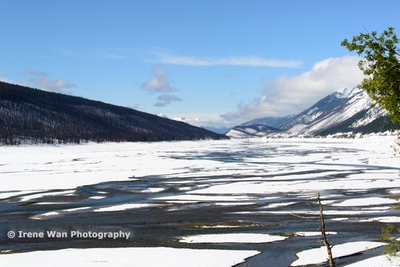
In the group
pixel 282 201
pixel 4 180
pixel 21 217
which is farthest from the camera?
pixel 4 180

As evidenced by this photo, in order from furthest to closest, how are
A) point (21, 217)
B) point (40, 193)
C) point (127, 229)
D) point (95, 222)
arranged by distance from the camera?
1. point (40, 193)
2. point (21, 217)
3. point (95, 222)
4. point (127, 229)

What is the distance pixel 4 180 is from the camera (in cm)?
5091

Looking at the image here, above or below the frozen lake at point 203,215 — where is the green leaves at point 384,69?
above

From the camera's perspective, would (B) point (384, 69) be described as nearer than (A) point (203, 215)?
Yes

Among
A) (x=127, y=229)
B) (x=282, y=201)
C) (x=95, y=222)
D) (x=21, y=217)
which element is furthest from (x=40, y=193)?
(x=282, y=201)

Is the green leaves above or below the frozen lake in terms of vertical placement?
above

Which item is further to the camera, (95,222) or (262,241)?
(95,222)

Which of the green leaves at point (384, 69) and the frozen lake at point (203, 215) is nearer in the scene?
the green leaves at point (384, 69)

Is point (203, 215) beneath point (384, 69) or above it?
beneath

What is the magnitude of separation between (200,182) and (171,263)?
27.8 meters

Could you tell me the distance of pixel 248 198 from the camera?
34.0m

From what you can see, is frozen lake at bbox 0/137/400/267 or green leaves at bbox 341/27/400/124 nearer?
green leaves at bbox 341/27/400/124

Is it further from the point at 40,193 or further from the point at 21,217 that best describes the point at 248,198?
the point at 40,193

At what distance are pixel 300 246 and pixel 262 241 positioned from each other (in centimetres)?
202
